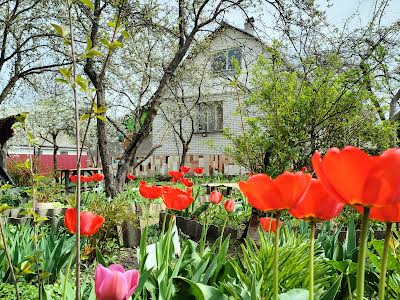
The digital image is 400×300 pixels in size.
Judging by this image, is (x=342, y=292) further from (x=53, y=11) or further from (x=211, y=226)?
(x=53, y=11)

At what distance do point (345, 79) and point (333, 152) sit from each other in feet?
16.6

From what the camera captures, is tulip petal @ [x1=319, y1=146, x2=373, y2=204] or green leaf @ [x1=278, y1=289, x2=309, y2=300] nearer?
tulip petal @ [x1=319, y1=146, x2=373, y2=204]

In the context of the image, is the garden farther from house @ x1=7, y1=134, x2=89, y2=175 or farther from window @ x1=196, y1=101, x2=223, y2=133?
house @ x1=7, y1=134, x2=89, y2=175

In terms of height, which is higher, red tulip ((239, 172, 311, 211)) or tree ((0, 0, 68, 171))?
tree ((0, 0, 68, 171))

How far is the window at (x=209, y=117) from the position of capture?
2147 centimetres

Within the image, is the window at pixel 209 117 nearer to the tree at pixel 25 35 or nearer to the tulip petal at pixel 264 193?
the tree at pixel 25 35

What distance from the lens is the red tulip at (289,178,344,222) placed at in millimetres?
818

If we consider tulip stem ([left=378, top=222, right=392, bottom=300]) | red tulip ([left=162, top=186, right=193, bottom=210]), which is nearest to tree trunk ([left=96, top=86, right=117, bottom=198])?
red tulip ([left=162, top=186, right=193, bottom=210])

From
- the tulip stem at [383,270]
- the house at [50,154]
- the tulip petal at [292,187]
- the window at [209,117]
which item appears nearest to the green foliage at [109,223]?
the tulip petal at [292,187]

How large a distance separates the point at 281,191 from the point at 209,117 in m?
21.1

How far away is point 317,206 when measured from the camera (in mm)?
826

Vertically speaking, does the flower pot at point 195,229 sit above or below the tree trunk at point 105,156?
below

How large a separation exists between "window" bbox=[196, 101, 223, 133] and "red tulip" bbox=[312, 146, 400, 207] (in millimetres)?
20591

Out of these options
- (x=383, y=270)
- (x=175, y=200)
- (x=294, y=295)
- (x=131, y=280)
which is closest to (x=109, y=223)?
(x=175, y=200)
